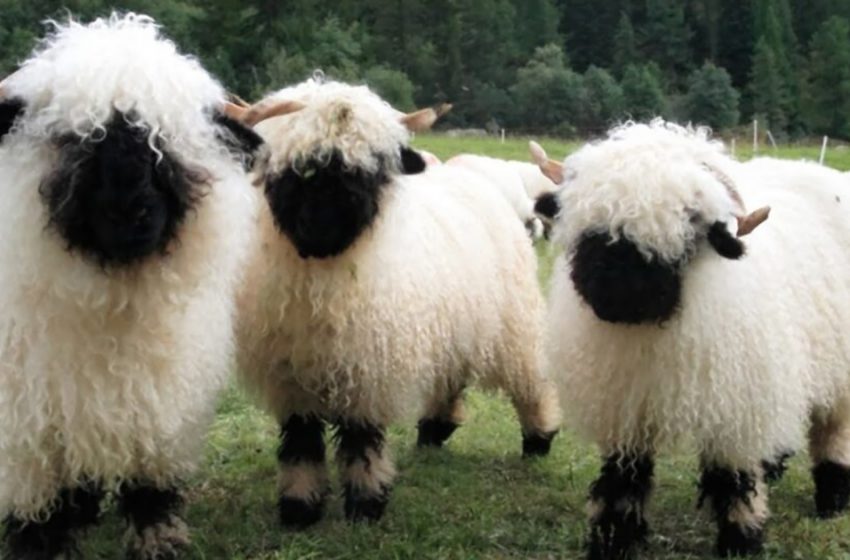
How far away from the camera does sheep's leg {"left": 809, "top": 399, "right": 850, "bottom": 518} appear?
17.3 ft

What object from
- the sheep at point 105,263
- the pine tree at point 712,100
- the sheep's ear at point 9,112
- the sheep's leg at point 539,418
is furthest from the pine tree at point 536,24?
the sheep's ear at point 9,112

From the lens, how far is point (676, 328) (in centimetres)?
427

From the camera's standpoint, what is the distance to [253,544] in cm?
479

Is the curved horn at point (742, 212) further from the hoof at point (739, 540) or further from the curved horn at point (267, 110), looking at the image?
the curved horn at point (267, 110)

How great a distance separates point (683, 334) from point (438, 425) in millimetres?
2612

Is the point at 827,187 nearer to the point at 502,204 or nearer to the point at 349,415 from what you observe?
the point at 502,204

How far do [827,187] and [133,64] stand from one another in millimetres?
3268

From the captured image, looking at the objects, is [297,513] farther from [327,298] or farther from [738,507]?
[738,507]

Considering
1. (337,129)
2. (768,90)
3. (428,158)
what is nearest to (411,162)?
(337,129)

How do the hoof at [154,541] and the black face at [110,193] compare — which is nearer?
the black face at [110,193]

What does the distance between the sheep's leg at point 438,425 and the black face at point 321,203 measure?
2.20 meters

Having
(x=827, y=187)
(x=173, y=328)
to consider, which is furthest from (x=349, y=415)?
(x=827, y=187)

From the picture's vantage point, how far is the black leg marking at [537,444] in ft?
21.1

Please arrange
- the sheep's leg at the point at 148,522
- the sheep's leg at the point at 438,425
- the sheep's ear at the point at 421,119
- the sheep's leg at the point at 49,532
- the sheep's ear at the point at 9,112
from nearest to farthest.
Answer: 1. the sheep's ear at the point at 9,112
2. the sheep's leg at the point at 49,532
3. the sheep's leg at the point at 148,522
4. the sheep's ear at the point at 421,119
5. the sheep's leg at the point at 438,425
